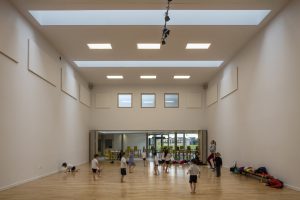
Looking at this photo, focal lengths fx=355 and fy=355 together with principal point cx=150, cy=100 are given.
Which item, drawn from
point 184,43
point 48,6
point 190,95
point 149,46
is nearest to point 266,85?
point 184,43

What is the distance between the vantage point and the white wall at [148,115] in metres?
30.3

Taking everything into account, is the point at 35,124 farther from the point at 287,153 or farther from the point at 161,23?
the point at 287,153

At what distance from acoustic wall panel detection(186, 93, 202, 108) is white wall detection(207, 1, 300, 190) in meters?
9.12

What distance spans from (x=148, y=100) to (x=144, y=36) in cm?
1427

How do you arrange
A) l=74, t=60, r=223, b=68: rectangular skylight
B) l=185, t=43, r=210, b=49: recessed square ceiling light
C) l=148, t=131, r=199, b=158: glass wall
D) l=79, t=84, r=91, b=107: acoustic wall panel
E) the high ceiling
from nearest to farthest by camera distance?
1. the high ceiling
2. l=185, t=43, r=210, b=49: recessed square ceiling light
3. l=74, t=60, r=223, b=68: rectangular skylight
4. l=79, t=84, r=91, b=107: acoustic wall panel
5. l=148, t=131, r=199, b=158: glass wall

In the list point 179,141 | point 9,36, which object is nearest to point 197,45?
point 9,36

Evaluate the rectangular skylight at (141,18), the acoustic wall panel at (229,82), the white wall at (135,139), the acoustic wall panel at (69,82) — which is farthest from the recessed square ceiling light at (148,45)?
the white wall at (135,139)

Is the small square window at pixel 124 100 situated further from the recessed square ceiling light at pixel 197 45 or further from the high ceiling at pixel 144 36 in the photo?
the recessed square ceiling light at pixel 197 45

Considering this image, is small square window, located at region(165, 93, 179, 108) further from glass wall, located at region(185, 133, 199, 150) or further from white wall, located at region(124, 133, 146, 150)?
white wall, located at region(124, 133, 146, 150)

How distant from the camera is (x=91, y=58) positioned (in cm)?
2133

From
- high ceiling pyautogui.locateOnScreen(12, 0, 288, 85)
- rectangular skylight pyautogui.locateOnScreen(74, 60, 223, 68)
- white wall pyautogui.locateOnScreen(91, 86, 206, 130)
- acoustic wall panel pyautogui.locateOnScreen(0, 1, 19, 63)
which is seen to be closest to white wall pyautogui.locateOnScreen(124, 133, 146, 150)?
white wall pyautogui.locateOnScreen(91, 86, 206, 130)

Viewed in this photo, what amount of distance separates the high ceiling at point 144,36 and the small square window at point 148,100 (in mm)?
5279

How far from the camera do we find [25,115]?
47.0 feet

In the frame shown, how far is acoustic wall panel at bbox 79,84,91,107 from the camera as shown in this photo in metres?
26.3
